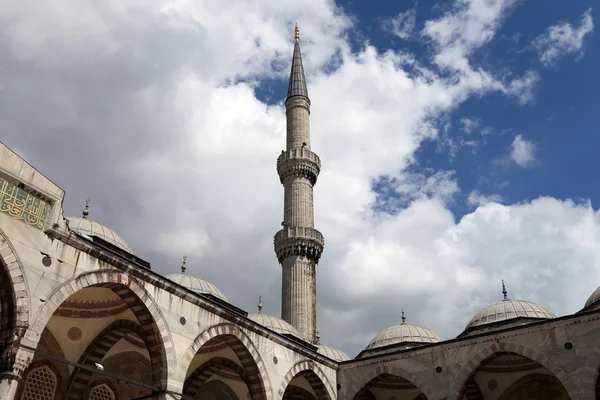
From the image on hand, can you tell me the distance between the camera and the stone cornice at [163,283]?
36.1 ft

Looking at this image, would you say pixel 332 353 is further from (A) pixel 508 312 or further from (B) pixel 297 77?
(B) pixel 297 77

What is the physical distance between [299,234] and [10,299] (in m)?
18.2

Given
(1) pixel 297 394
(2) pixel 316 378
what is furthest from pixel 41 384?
(1) pixel 297 394

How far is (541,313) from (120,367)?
48.6 ft

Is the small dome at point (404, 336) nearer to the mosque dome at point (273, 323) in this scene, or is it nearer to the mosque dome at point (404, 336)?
the mosque dome at point (404, 336)

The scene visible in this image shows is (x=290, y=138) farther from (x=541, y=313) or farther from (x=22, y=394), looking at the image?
(x=22, y=394)

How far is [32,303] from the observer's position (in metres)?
9.83

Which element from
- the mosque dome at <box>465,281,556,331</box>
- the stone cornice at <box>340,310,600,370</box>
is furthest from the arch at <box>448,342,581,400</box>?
the mosque dome at <box>465,281,556,331</box>

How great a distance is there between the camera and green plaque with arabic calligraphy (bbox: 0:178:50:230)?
9.91 metres

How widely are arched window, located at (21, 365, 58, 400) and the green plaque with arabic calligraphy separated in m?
6.09

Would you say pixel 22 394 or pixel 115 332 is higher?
pixel 115 332

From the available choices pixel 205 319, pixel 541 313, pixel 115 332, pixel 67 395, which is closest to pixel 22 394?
pixel 67 395

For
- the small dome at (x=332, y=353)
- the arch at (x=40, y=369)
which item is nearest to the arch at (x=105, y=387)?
the arch at (x=40, y=369)

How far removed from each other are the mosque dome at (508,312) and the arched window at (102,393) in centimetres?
1291
